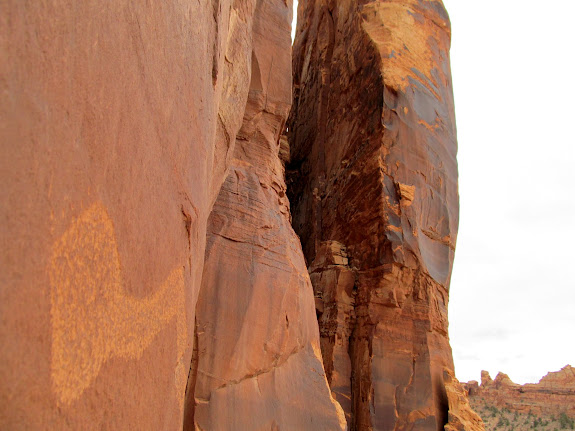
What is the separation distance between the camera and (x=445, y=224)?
10930 mm

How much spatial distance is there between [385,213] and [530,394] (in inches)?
967

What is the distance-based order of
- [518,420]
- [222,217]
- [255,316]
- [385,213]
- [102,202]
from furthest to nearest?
1. [518,420]
2. [385,213]
3. [222,217]
4. [255,316]
5. [102,202]

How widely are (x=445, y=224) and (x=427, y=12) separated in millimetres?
4982

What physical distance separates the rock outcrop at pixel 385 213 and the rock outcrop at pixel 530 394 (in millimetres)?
21909

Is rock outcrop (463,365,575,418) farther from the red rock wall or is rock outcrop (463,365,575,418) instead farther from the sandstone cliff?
the red rock wall

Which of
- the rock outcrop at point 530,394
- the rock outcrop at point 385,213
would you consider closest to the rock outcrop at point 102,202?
the rock outcrop at point 385,213

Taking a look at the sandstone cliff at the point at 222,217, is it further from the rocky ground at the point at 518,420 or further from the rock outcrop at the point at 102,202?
the rocky ground at the point at 518,420

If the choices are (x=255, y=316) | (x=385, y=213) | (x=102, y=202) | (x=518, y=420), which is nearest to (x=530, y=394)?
(x=518, y=420)

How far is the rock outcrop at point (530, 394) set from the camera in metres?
28.3

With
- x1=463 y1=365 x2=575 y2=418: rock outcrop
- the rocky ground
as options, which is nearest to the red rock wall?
the rocky ground

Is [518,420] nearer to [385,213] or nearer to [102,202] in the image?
[385,213]

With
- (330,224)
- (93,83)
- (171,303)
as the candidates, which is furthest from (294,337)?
(330,224)

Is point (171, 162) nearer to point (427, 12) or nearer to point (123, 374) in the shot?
point (123, 374)

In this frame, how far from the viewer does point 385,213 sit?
32.8ft
